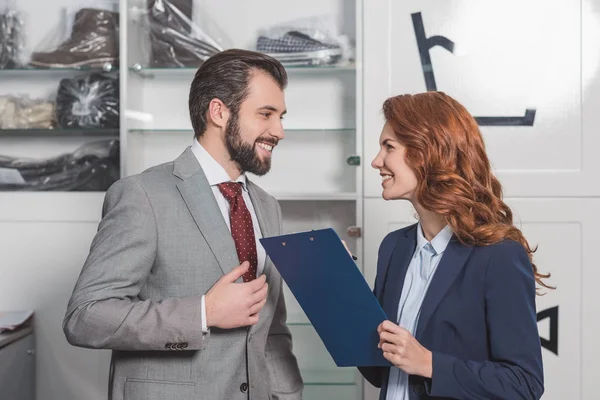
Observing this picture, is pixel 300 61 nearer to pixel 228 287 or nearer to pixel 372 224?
pixel 372 224

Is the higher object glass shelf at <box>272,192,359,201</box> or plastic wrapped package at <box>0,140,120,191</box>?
plastic wrapped package at <box>0,140,120,191</box>

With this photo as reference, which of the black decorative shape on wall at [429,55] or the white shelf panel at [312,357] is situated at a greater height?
the black decorative shape on wall at [429,55]

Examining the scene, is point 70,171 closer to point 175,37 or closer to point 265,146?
point 175,37

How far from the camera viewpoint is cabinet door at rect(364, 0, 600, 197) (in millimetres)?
2705

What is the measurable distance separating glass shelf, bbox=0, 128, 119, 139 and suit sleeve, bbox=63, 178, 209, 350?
1360mm

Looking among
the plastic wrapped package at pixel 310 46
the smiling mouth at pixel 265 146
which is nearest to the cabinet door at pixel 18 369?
the smiling mouth at pixel 265 146

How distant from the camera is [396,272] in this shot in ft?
5.56

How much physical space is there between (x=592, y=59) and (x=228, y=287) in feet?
6.00

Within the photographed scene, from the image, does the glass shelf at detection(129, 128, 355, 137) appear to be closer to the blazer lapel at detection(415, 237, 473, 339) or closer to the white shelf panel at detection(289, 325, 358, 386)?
the white shelf panel at detection(289, 325, 358, 386)

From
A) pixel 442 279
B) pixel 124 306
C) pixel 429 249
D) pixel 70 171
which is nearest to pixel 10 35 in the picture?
pixel 70 171

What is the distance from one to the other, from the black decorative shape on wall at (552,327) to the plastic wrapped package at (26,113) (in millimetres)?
2027

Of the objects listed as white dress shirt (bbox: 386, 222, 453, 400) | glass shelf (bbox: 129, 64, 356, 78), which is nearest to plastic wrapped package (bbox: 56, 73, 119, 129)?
glass shelf (bbox: 129, 64, 356, 78)

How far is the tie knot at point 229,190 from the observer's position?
1856 mm

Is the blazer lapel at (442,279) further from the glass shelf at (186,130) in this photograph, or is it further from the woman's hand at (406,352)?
the glass shelf at (186,130)
